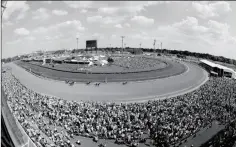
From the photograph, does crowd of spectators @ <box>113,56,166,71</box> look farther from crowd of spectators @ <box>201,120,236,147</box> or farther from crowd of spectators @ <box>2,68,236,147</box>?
crowd of spectators @ <box>201,120,236,147</box>

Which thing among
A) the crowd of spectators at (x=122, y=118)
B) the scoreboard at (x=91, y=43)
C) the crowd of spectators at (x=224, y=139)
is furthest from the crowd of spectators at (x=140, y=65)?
the crowd of spectators at (x=224, y=139)

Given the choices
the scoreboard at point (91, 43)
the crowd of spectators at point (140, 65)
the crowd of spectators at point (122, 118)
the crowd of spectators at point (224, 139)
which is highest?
the scoreboard at point (91, 43)

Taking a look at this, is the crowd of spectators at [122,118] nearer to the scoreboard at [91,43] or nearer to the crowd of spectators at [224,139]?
the crowd of spectators at [224,139]

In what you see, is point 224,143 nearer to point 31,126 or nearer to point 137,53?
point 31,126

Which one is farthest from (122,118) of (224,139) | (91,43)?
(91,43)

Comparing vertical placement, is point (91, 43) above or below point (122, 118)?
above

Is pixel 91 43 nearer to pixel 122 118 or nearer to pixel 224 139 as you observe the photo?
pixel 122 118

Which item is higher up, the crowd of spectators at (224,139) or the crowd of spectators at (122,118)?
the crowd of spectators at (122,118)

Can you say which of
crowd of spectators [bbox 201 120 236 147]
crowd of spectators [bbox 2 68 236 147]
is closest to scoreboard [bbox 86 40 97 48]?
crowd of spectators [bbox 2 68 236 147]
